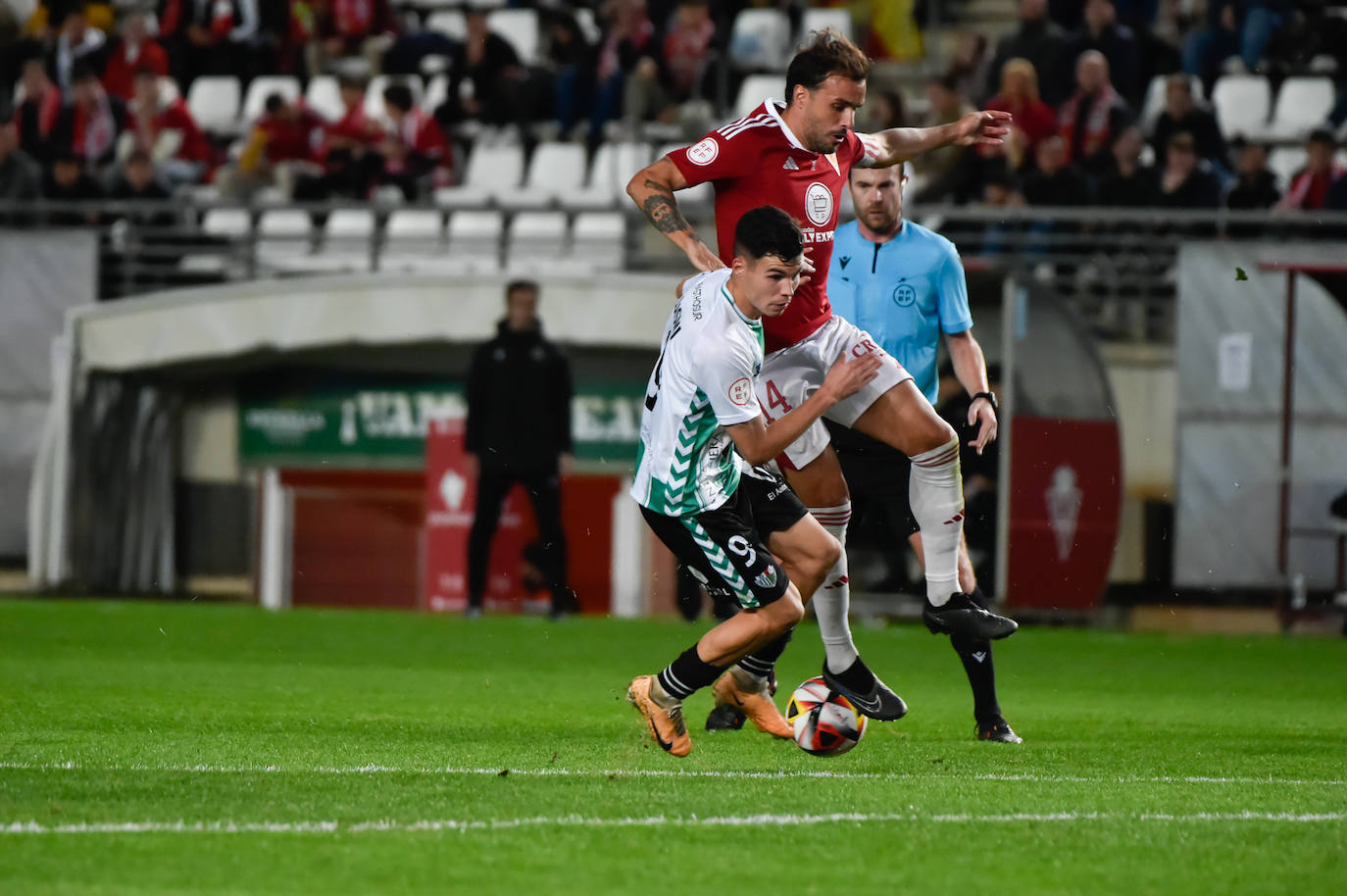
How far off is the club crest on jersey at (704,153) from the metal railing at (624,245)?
826 centimetres

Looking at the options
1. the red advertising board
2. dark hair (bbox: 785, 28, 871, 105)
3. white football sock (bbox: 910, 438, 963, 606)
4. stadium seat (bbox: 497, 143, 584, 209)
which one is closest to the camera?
dark hair (bbox: 785, 28, 871, 105)

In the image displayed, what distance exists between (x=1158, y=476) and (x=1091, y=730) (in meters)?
8.54

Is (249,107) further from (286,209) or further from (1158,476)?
(1158,476)

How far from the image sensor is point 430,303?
1733cm

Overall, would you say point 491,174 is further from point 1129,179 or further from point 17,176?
point 1129,179

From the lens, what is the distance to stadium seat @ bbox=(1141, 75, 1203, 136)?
58.6 ft

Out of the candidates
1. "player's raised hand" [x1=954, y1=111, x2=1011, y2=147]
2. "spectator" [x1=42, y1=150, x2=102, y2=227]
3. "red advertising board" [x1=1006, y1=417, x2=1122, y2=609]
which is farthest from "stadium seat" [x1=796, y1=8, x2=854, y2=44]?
"player's raised hand" [x1=954, y1=111, x2=1011, y2=147]

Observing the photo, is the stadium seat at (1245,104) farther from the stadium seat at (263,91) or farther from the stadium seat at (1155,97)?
the stadium seat at (263,91)

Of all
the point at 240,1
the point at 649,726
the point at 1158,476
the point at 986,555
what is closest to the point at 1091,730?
the point at 649,726

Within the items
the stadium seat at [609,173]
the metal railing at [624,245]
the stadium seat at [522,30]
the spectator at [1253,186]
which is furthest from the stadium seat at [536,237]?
the spectator at [1253,186]

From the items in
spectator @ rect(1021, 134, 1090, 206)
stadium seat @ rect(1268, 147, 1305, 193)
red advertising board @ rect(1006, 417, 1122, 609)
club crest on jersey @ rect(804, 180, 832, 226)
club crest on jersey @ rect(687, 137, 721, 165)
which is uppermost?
stadium seat @ rect(1268, 147, 1305, 193)

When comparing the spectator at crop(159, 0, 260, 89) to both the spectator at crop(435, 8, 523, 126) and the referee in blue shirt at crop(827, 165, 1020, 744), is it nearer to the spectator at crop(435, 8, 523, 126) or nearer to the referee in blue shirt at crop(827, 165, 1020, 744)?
the spectator at crop(435, 8, 523, 126)

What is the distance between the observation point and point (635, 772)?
21.2 feet

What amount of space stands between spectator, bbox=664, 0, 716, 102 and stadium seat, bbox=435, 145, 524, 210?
1642mm
